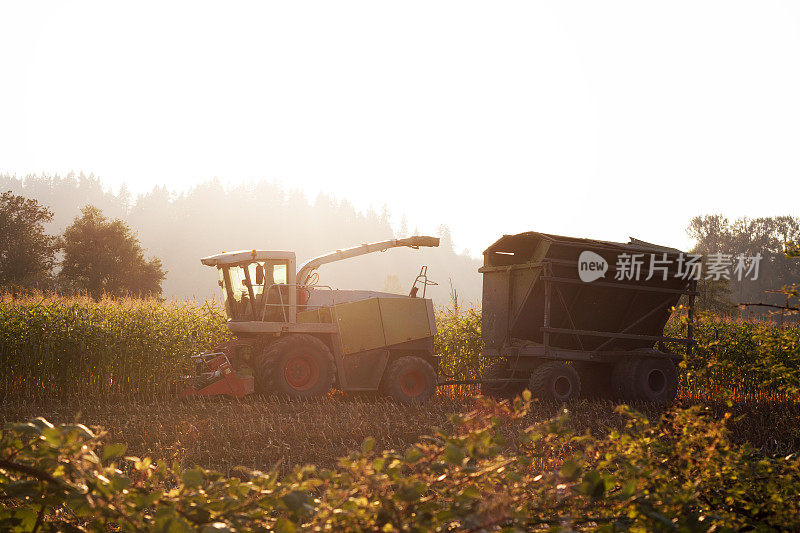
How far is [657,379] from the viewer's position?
37.9 feet

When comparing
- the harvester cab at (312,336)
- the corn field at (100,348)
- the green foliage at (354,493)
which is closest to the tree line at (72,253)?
the corn field at (100,348)

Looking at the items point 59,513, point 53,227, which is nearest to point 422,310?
point 59,513

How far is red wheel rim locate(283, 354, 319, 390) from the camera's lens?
414 inches

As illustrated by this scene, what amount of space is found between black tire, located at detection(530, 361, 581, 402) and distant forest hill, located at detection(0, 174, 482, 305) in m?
103

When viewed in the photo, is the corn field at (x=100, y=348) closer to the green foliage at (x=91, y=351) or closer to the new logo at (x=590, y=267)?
the green foliage at (x=91, y=351)

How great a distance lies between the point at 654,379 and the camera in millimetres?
11516

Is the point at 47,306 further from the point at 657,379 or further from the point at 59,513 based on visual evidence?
the point at 657,379

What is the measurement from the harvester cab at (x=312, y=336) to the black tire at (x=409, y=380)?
0.02 meters

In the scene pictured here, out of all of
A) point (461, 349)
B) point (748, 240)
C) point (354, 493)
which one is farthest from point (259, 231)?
point (354, 493)

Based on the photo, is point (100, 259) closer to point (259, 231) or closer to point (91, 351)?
point (91, 351)

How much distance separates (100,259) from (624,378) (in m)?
31.5

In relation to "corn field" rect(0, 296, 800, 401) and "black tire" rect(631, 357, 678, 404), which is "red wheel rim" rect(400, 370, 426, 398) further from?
"black tire" rect(631, 357, 678, 404)

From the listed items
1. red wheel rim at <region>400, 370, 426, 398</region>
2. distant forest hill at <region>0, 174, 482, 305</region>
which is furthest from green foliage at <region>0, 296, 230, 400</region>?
distant forest hill at <region>0, 174, 482, 305</region>

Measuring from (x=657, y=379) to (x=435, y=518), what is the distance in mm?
11091
